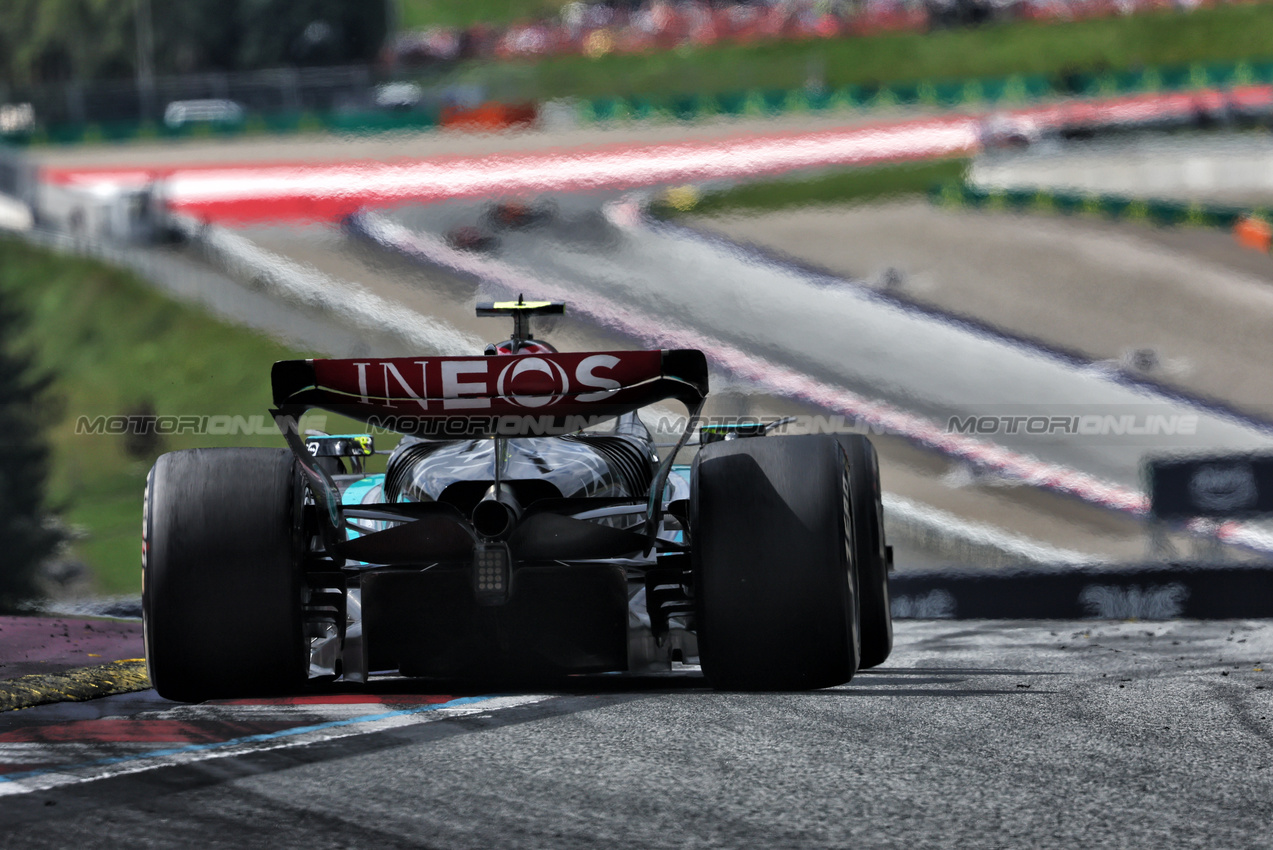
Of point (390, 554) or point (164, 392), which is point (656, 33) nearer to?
point (164, 392)

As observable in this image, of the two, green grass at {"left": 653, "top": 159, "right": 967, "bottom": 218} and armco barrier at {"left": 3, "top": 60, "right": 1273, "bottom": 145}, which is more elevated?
armco barrier at {"left": 3, "top": 60, "right": 1273, "bottom": 145}

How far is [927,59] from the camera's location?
154 feet

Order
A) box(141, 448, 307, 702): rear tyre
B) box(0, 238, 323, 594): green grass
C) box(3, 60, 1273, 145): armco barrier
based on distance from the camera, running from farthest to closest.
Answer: box(3, 60, 1273, 145): armco barrier < box(0, 238, 323, 594): green grass < box(141, 448, 307, 702): rear tyre

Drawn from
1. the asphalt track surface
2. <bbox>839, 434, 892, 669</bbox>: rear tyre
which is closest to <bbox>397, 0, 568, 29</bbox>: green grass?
<bbox>839, 434, 892, 669</bbox>: rear tyre

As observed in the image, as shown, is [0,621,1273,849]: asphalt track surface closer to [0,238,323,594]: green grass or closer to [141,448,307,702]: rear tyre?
[141,448,307,702]: rear tyre

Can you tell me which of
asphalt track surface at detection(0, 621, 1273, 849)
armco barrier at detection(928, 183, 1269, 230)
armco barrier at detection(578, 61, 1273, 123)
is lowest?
asphalt track surface at detection(0, 621, 1273, 849)

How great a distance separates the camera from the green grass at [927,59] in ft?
148

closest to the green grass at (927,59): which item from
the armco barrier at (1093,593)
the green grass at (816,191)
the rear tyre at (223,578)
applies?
the green grass at (816,191)

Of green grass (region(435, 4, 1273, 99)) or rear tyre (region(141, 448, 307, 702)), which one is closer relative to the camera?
rear tyre (region(141, 448, 307, 702))

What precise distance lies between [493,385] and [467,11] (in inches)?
2467

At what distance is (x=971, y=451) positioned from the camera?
2378 cm

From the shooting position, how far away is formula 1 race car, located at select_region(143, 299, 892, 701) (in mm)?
6250

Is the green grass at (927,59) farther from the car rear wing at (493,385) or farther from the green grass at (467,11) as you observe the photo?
the car rear wing at (493,385)

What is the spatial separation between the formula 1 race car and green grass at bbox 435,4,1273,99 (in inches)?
1506
